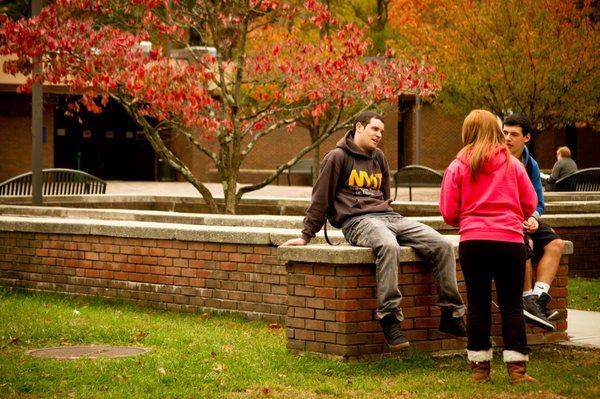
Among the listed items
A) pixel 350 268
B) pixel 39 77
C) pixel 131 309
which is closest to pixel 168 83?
pixel 39 77

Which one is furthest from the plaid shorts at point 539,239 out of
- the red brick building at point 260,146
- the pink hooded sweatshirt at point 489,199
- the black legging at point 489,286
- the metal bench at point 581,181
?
the red brick building at point 260,146

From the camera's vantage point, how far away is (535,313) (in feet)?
29.1

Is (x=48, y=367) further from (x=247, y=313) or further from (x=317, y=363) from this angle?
(x=247, y=313)

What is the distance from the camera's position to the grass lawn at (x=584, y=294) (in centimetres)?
1211

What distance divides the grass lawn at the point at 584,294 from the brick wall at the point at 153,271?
139 inches

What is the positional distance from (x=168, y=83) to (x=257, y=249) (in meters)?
4.86

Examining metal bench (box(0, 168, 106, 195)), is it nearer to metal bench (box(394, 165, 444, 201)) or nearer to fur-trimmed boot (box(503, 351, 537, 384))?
metal bench (box(394, 165, 444, 201))

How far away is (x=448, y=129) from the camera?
46156 mm

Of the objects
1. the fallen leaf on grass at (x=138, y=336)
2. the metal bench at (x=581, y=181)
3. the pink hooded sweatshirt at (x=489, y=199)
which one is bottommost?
the fallen leaf on grass at (x=138, y=336)

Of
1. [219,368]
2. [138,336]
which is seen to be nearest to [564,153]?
[138,336]

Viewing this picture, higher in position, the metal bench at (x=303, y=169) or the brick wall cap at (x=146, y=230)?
the metal bench at (x=303, y=169)

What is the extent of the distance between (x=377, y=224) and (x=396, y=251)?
0.36 metres

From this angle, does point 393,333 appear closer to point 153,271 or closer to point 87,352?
point 87,352

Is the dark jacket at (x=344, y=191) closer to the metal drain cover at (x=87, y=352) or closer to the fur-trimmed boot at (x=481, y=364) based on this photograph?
the fur-trimmed boot at (x=481, y=364)
